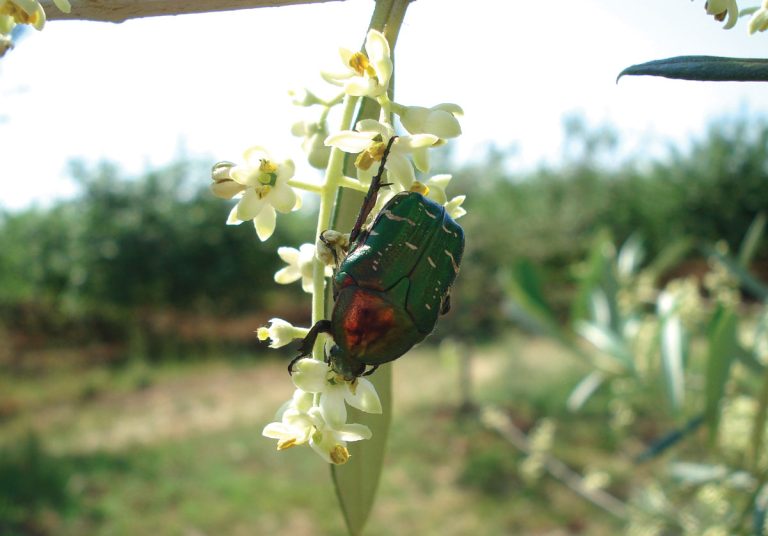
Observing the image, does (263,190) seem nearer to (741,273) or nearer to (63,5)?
(63,5)

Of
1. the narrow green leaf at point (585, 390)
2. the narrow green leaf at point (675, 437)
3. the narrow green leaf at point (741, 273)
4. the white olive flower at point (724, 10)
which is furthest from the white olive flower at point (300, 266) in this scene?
the narrow green leaf at point (585, 390)

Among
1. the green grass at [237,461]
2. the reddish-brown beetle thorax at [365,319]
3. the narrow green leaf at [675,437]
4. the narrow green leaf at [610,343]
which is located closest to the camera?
the reddish-brown beetle thorax at [365,319]

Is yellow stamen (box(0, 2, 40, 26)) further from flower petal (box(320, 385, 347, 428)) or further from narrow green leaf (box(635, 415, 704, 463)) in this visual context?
narrow green leaf (box(635, 415, 704, 463))

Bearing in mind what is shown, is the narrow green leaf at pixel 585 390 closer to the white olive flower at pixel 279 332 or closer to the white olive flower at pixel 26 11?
the white olive flower at pixel 279 332

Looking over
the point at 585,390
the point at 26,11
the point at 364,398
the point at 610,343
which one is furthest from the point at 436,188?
the point at 585,390

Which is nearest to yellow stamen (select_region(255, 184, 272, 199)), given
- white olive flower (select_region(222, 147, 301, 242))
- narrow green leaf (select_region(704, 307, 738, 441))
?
white olive flower (select_region(222, 147, 301, 242))

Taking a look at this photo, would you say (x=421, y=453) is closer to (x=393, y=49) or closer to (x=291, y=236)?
(x=291, y=236)

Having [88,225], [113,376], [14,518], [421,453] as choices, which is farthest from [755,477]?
[88,225]
